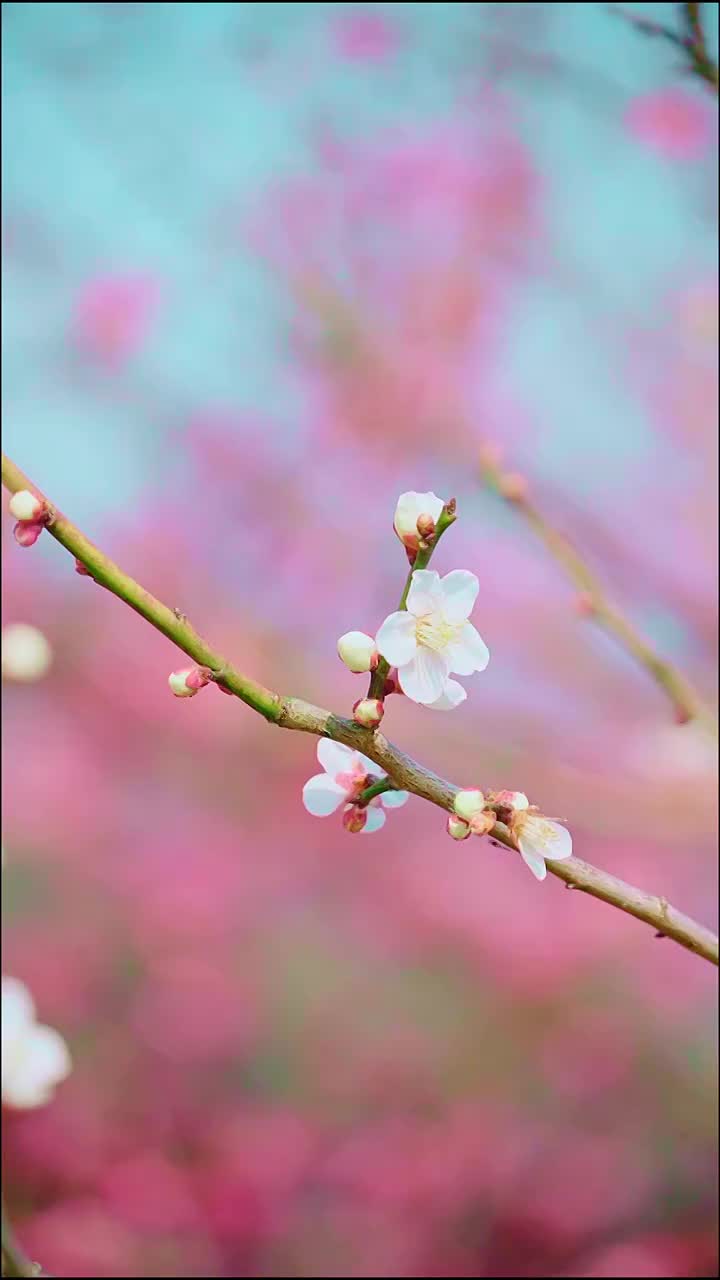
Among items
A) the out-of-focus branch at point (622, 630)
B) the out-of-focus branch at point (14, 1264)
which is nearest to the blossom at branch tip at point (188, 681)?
the out-of-focus branch at point (14, 1264)

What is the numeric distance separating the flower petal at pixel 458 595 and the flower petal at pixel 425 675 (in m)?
0.01

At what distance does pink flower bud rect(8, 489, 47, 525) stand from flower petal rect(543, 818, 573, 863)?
14 cm

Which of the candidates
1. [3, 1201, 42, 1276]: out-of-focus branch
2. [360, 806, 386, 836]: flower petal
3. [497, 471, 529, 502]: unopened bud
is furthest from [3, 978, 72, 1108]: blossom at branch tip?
[497, 471, 529, 502]: unopened bud

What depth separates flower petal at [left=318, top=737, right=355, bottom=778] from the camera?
27 centimetres

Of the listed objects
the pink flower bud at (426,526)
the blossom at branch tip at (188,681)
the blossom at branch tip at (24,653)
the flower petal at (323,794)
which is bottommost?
the blossom at branch tip at (188,681)

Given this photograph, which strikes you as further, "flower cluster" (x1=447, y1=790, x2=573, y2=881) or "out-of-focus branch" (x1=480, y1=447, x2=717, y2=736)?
"out-of-focus branch" (x1=480, y1=447, x2=717, y2=736)

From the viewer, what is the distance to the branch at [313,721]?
216 mm

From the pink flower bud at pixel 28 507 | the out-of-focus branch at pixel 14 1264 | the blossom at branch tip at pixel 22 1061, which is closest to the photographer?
the pink flower bud at pixel 28 507

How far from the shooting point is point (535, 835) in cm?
25

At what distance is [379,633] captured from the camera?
23cm

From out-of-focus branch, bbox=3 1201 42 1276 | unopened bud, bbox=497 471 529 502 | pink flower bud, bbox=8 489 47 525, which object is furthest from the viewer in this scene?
unopened bud, bbox=497 471 529 502

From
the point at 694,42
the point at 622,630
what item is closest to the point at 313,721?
the point at 622,630

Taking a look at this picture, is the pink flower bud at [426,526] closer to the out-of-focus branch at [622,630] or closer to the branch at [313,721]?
the branch at [313,721]

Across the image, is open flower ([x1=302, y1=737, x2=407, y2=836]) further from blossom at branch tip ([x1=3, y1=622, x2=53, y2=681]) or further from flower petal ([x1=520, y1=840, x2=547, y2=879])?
blossom at branch tip ([x1=3, y1=622, x2=53, y2=681])
